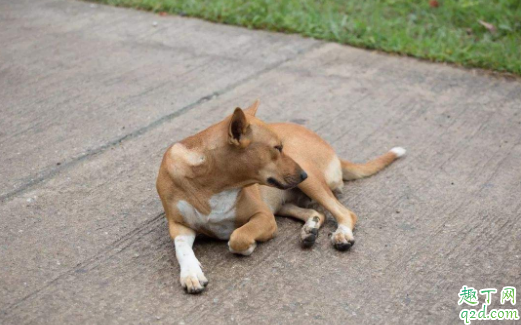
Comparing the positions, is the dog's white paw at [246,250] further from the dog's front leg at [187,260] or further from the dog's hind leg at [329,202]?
the dog's hind leg at [329,202]

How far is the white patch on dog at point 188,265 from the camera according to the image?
3773 millimetres

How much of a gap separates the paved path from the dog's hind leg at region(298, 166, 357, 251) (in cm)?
10

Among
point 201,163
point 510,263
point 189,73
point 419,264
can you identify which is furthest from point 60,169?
point 510,263

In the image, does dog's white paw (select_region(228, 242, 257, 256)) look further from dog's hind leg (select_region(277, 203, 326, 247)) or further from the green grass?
the green grass

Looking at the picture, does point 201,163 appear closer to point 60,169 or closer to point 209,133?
point 209,133

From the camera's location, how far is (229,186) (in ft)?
13.1

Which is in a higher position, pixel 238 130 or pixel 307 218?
pixel 238 130

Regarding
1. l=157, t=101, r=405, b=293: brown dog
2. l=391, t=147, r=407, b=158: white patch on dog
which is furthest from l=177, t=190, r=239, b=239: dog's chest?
l=391, t=147, r=407, b=158: white patch on dog

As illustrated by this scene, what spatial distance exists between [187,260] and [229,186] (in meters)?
0.46

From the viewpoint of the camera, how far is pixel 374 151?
215 inches

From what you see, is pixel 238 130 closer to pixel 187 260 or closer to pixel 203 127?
pixel 187 260

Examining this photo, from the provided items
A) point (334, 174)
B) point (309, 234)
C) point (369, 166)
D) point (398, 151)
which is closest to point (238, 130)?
point (309, 234)

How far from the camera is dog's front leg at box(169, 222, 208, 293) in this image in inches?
148

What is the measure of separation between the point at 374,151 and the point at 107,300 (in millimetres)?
2509
